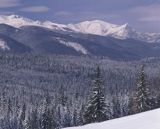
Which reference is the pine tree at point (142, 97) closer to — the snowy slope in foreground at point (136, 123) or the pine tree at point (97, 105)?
the pine tree at point (97, 105)

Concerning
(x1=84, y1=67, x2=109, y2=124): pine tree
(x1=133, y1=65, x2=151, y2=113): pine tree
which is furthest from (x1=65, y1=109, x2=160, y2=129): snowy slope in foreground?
(x1=133, y1=65, x2=151, y2=113): pine tree

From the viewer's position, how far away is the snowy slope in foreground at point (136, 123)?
15.8 metres

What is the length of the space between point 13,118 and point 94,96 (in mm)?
152368

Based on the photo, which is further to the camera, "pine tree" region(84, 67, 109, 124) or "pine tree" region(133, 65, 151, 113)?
"pine tree" region(133, 65, 151, 113)

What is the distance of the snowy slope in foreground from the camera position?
51.8ft

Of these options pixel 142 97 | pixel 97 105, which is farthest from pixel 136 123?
pixel 142 97

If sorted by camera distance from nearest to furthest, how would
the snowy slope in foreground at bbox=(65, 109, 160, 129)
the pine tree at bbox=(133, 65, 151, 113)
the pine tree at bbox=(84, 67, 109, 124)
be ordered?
1. the snowy slope in foreground at bbox=(65, 109, 160, 129)
2. the pine tree at bbox=(84, 67, 109, 124)
3. the pine tree at bbox=(133, 65, 151, 113)

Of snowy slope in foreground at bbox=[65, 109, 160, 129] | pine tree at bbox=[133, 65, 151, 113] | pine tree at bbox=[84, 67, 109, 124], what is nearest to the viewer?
snowy slope in foreground at bbox=[65, 109, 160, 129]

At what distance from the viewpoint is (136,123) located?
16609 mm

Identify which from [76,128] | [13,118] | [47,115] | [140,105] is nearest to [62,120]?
[13,118]

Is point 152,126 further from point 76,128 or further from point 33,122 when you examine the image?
point 33,122

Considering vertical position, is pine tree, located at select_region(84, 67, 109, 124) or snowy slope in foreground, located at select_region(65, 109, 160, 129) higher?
snowy slope in foreground, located at select_region(65, 109, 160, 129)

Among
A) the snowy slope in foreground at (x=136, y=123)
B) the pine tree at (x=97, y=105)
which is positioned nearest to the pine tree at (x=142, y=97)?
the pine tree at (x=97, y=105)

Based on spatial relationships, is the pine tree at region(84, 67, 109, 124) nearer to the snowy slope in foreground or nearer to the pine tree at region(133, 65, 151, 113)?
the pine tree at region(133, 65, 151, 113)
